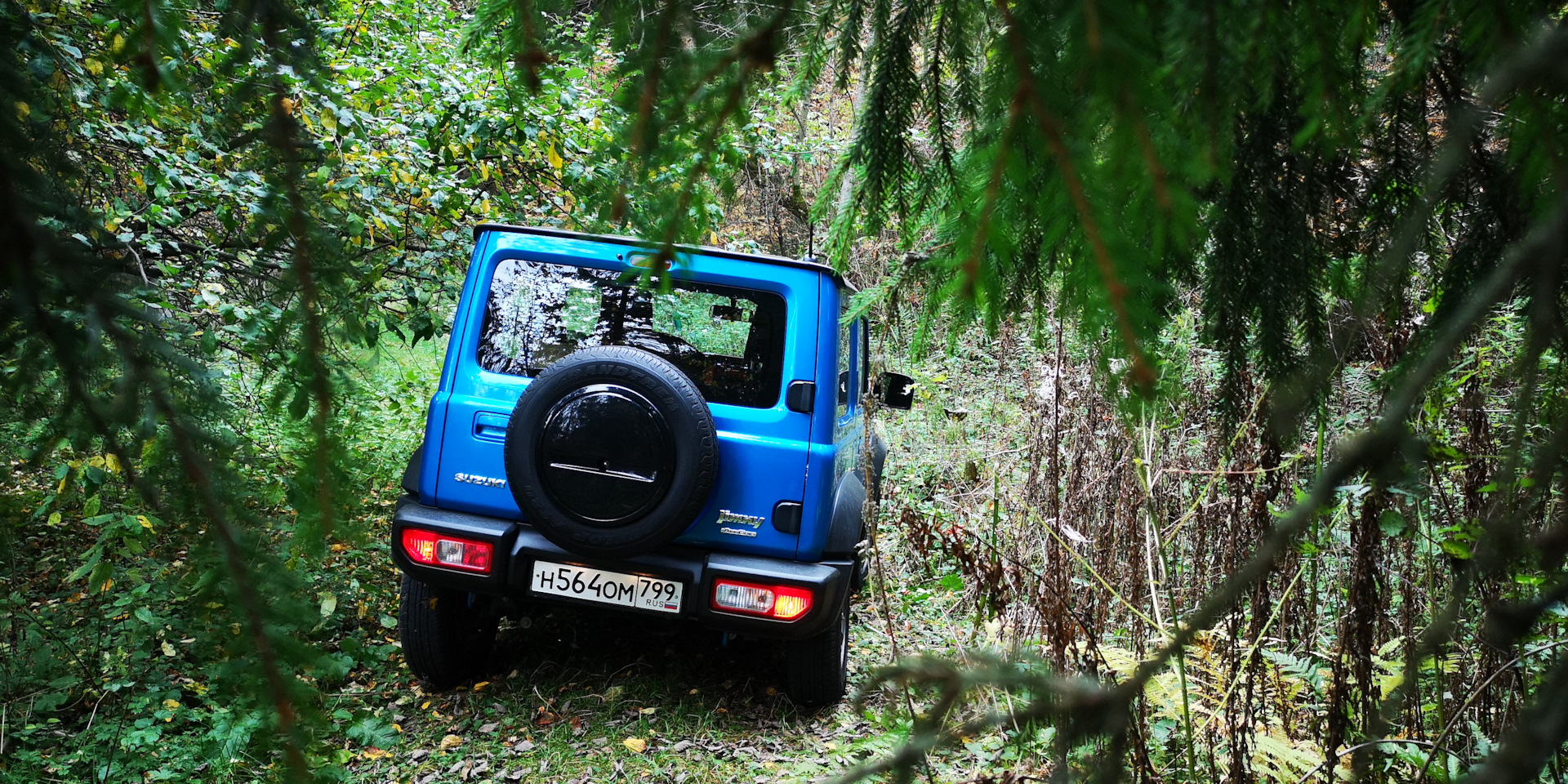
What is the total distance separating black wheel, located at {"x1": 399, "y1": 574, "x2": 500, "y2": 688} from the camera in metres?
3.88

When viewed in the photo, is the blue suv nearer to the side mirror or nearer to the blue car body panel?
the blue car body panel

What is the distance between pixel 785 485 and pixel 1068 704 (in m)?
2.84

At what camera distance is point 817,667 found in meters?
3.99

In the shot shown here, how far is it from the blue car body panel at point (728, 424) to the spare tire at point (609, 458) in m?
0.25

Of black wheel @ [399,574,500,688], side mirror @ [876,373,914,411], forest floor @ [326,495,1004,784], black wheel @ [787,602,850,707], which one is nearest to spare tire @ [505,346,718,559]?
forest floor @ [326,495,1004,784]

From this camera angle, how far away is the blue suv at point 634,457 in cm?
338

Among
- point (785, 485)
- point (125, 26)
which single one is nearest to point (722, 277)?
point (785, 485)

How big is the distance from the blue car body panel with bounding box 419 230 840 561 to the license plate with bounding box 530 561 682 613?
0.22m

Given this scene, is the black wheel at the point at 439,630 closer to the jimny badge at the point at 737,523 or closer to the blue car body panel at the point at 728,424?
the blue car body panel at the point at 728,424

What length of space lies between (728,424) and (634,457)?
475 millimetres

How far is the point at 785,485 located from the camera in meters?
3.64

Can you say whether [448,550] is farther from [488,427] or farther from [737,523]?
[737,523]

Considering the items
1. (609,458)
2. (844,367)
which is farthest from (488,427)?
(844,367)

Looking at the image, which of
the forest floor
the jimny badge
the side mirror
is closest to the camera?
the forest floor
